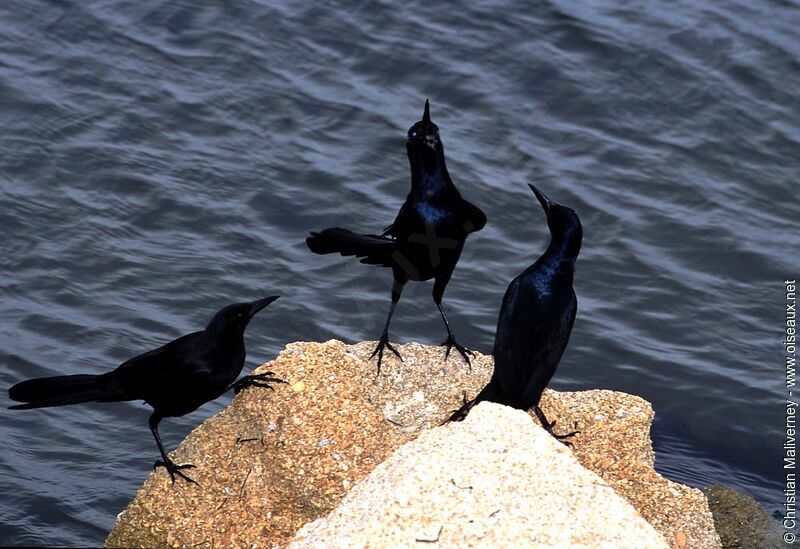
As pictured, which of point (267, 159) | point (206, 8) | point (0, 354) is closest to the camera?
point (0, 354)

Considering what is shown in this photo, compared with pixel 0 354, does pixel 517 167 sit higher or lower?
higher

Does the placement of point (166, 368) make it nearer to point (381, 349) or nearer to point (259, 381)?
point (259, 381)

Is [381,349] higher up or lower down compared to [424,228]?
lower down

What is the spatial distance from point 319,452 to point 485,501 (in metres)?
1.25

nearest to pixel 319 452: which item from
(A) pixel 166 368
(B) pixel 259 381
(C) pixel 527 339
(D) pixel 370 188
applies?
(B) pixel 259 381

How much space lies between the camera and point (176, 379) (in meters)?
5.82

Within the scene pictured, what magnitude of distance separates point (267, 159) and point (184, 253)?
5.25ft

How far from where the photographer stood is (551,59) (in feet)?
43.0

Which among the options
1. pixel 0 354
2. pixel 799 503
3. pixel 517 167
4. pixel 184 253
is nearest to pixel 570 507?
pixel 799 503

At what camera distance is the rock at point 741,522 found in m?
6.50

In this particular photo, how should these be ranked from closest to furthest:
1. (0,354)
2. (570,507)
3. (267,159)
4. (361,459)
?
(570,507), (361,459), (0,354), (267,159)

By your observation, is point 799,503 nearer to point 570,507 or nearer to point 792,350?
point 792,350

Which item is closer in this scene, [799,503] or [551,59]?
[799,503]

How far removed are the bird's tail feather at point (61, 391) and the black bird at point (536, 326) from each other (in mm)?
1745
